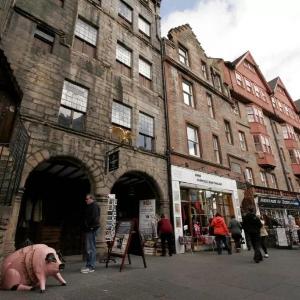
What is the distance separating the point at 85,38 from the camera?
11.9 metres

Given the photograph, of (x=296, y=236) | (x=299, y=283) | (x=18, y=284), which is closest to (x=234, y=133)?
(x=296, y=236)

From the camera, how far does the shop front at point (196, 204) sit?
39.6 feet

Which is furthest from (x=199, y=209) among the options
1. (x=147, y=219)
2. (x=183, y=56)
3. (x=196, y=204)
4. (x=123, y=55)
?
(x=183, y=56)

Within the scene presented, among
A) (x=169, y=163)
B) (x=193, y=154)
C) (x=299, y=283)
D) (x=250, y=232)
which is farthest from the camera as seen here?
(x=193, y=154)

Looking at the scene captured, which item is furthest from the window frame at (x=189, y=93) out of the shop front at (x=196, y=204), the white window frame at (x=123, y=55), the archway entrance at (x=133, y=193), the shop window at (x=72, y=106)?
the shop window at (x=72, y=106)

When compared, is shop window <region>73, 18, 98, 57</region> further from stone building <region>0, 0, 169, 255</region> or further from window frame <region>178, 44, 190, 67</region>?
window frame <region>178, 44, 190, 67</region>

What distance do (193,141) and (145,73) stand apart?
533 cm

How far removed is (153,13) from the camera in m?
17.5

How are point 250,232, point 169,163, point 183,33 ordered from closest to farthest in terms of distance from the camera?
point 250,232 < point 169,163 < point 183,33

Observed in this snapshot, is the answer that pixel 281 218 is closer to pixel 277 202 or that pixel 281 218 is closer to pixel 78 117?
pixel 277 202

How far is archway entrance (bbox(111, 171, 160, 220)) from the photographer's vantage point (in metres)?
12.0

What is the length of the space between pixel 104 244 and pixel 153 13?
16.5 m

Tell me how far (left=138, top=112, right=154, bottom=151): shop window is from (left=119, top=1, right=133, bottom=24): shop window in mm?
6838

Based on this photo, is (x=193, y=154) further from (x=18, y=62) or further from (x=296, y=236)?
(x=18, y=62)
